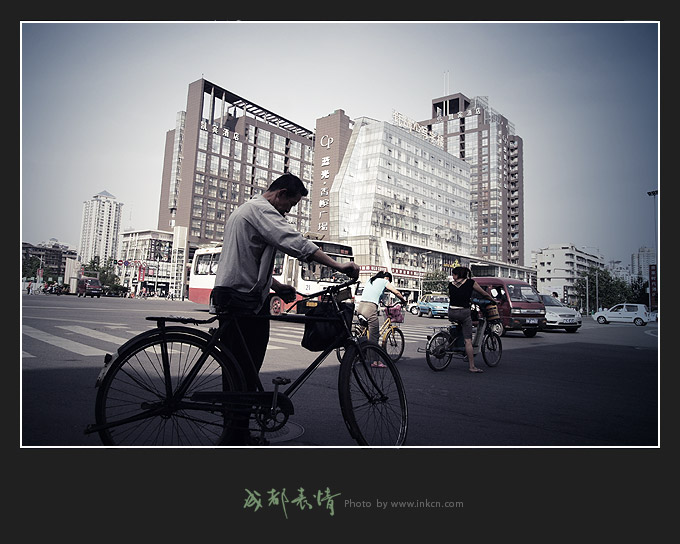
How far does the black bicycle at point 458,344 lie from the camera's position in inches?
254

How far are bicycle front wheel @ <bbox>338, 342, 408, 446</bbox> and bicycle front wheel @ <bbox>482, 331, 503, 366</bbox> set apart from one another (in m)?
4.79

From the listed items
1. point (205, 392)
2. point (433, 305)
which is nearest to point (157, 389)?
point (205, 392)

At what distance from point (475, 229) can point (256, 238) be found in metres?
101

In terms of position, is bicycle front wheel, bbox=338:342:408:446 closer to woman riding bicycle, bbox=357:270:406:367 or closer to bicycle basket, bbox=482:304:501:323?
woman riding bicycle, bbox=357:270:406:367

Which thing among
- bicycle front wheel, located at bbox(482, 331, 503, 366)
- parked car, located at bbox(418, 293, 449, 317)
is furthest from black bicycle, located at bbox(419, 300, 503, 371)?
parked car, located at bbox(418, 293, 449, 317)

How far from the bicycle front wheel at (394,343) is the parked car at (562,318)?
9730 mm

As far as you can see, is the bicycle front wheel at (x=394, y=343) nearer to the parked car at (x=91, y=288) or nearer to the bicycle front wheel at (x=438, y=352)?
the bicycle front wheel at (x=438, y=352)

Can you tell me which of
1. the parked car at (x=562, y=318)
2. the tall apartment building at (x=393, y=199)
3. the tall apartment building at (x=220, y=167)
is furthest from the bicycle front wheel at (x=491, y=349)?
the tall apartment building at (x=220, y=167)

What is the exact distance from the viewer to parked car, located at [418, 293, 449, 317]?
27562 millimetres

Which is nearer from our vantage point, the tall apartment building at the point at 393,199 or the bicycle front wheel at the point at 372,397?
Result: the bicycle front wheel at the point at 372,397

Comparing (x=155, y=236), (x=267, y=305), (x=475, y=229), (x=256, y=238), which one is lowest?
(x=267, y=305)
